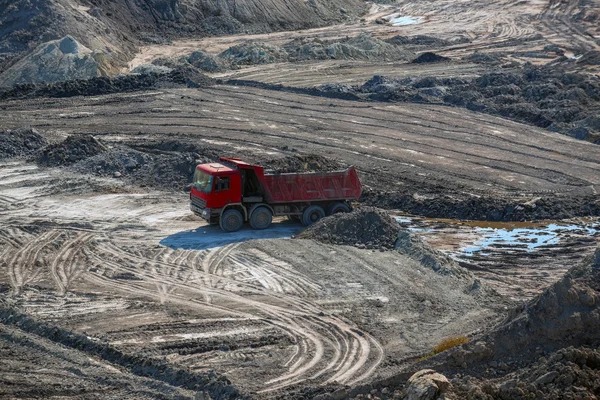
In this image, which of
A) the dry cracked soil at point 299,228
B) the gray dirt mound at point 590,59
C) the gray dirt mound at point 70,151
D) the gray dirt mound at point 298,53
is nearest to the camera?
the dry cracked soil at point 299,228

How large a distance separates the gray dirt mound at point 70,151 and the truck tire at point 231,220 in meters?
8.59

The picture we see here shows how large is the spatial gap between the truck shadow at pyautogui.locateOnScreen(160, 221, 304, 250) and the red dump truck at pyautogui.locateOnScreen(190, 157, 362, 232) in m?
0.25

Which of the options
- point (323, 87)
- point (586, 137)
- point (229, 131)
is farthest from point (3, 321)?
point (323, 87)

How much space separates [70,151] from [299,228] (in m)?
9.84

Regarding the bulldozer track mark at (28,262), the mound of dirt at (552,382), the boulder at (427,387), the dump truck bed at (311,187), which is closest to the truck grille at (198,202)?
the dump truck bed at (311,187)

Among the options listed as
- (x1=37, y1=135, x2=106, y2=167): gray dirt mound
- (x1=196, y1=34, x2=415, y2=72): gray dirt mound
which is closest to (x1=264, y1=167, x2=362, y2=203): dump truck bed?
(x1=37, y1=135, x2=106, y2=167): gray dirt mound

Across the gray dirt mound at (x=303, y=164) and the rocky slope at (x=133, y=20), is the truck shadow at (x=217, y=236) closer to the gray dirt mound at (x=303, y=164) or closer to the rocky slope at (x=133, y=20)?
the gray dirt mound at (x=303, y=164)

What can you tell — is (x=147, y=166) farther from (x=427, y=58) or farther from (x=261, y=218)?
(x=427, y=58)

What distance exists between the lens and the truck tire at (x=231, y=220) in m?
22.6

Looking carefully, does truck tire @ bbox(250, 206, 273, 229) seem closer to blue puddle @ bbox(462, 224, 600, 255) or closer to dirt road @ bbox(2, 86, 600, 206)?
blue puddle @ bbox(462, 224, 600, 255)

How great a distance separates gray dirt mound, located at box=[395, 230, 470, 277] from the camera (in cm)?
1955

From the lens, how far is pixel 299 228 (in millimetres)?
23391

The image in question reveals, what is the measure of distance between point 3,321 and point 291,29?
159ft

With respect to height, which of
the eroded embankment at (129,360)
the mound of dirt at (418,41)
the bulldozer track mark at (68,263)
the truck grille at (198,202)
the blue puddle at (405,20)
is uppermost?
the blue puddle at (405,20)
